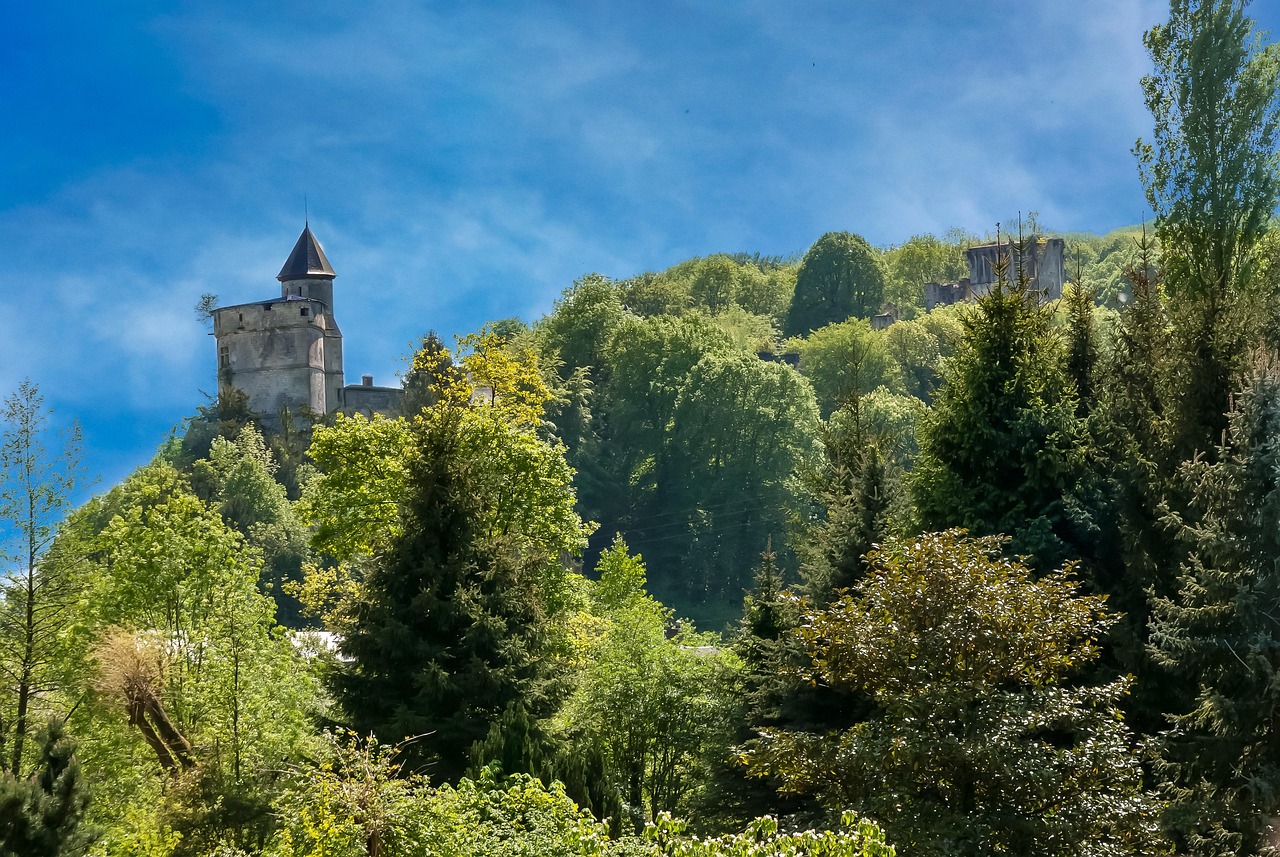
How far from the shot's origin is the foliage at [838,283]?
3917 inches

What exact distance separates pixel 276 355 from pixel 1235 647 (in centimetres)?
7302

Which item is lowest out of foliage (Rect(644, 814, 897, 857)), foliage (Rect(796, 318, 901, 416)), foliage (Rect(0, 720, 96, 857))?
foliage (Rect(644, 814, 897, 857))

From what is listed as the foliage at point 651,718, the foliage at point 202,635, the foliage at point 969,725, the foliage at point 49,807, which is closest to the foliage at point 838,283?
the foliage at point 202,635

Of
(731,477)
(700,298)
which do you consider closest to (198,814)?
(731,477)

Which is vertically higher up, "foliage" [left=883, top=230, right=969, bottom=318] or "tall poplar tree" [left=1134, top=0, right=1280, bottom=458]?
"foliage" [left=883, top=230, right=969, bottom=318]

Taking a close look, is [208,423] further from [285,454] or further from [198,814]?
[198,814]

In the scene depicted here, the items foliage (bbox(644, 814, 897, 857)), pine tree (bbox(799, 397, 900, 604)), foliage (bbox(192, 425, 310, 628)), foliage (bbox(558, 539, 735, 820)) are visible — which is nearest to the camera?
foliage (bbox(644, 814, 897, 857))

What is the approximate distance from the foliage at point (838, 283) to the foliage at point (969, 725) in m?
84.6

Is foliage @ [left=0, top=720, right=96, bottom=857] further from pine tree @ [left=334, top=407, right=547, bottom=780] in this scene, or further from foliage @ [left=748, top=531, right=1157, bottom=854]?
foliage @ [left=748, top=531, right=1157, bottom=854]

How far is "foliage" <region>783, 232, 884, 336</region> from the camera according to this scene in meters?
99.5

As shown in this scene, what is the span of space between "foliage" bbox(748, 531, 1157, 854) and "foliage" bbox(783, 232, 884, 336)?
278 ft

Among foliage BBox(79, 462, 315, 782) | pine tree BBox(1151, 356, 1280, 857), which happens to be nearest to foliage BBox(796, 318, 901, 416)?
foliage BBox(79, 462, 315, 782)

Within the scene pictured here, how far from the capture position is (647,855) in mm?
12531

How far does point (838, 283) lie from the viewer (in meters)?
101
